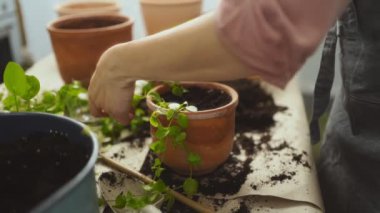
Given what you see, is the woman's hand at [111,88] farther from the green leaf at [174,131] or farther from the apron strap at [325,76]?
the apron strap at [325,76]

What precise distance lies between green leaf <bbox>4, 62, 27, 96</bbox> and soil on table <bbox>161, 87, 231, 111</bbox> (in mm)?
210

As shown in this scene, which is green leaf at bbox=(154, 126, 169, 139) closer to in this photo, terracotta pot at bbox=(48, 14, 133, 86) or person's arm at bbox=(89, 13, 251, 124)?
person's arm at bbox=(89, 13, 251, 124)

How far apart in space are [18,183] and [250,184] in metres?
0.33

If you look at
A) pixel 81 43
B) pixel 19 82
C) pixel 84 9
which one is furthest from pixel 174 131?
pixel 84 9

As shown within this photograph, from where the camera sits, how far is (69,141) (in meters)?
0.46

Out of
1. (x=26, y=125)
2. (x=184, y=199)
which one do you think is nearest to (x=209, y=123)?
(x=184, y=199)

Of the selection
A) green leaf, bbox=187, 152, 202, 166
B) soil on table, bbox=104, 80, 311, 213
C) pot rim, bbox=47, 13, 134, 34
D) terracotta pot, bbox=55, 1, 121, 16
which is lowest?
soil on table, bbox=104, 80, 311, 213

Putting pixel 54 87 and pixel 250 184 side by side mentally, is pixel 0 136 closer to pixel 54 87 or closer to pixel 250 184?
pixel 250 184

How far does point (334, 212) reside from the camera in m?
0.78

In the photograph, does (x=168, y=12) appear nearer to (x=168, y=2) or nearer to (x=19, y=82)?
(x=168, y=2)

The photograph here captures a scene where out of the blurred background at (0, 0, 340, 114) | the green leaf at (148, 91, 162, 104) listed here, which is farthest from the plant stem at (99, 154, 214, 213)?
the blurred background at (0, 0, 340, 114)

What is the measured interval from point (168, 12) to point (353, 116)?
491 millimetres

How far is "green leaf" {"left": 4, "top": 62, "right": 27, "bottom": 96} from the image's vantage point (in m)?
0.51

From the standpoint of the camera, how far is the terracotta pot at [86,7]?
1027 mm
